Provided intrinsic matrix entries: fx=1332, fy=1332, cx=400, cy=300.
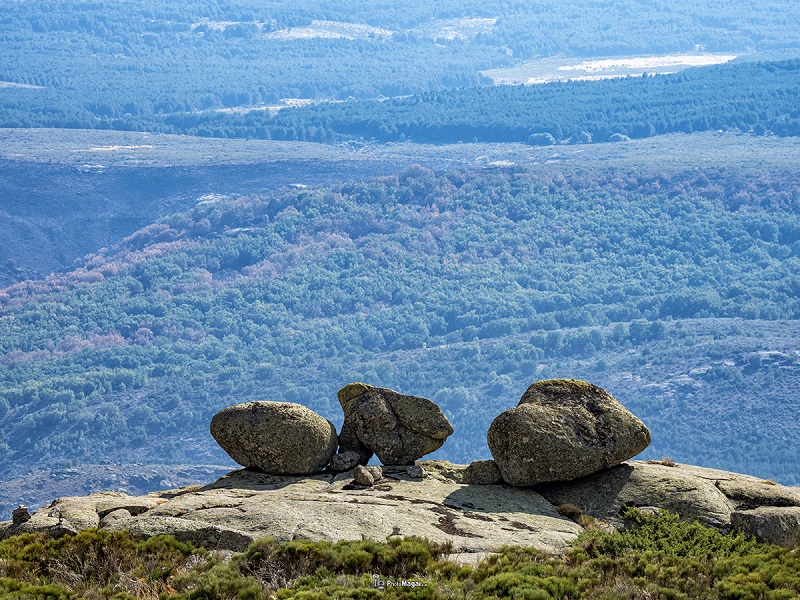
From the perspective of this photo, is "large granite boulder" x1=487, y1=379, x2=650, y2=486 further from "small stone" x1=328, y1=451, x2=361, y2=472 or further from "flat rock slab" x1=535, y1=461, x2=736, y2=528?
"small stone" x1=328, y1=451, x2=361, y2=472

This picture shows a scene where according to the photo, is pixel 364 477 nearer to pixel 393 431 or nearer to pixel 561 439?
pixel 393 431

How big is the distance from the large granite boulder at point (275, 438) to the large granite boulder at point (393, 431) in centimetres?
132

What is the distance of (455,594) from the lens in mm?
27125

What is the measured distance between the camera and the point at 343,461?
3756cm

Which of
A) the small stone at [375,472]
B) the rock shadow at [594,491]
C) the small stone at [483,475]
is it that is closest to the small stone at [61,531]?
the small stone at [375,472]

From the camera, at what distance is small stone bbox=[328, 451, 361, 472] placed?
1478 inches

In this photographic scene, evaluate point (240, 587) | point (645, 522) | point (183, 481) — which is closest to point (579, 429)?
point (645, 522)

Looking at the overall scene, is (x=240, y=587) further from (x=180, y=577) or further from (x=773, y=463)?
(x=773, y=463)

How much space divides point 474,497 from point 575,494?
2840 millimetres

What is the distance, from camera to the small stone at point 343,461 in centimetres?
3753

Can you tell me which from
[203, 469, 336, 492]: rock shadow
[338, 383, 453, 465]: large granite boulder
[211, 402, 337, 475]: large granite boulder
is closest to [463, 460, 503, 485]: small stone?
[338, 383, 453, 465]: large granite boulder

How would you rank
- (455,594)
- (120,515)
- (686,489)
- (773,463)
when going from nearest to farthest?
(455,594), (120,515), (686,489), (773,463)

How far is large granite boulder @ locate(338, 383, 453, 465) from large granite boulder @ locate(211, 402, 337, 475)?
1319 millimetres

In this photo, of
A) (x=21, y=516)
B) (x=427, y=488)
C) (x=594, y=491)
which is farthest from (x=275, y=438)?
(x=594, y=491)
